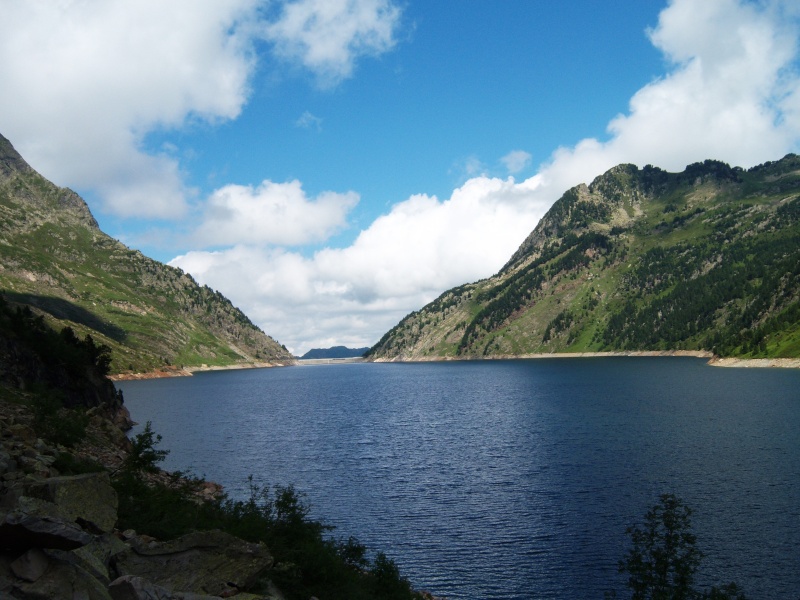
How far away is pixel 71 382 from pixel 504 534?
71.3m

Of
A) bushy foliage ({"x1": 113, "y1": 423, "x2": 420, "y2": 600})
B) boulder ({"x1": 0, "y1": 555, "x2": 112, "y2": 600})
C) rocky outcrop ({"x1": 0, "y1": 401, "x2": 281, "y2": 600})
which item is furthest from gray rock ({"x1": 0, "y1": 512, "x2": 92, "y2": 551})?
bushy foliage ({"x1": 113, "y1": 423, "x2": 420, "y2": 600})

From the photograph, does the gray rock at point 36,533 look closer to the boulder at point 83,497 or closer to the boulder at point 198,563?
the boulder at point 83,497

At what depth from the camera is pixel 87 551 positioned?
16.7m

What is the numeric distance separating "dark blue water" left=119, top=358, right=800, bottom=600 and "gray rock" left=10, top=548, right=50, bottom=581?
105ft

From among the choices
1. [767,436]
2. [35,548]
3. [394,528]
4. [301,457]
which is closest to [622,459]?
[767,436]

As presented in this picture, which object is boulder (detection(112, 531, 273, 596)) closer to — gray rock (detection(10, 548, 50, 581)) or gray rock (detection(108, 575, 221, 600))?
gray rock (detection(108, 575, 221, 600))

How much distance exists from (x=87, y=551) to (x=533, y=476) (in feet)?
195

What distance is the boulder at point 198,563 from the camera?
63.7 ft

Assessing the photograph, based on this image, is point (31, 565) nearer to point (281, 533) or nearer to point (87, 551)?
point (87, 551)

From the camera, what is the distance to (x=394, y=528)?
172ft

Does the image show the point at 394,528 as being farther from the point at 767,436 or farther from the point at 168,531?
the point at 767,436

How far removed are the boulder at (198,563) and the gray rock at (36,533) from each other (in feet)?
12.6

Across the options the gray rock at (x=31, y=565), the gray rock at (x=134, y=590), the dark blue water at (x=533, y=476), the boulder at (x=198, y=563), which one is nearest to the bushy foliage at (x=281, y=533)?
the boulder at (x=198, y=563)

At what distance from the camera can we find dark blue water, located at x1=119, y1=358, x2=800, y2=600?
4278 centimetres
